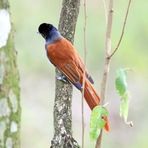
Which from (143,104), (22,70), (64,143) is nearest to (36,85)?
(22,70)

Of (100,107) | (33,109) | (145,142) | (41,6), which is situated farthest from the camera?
(41,6)

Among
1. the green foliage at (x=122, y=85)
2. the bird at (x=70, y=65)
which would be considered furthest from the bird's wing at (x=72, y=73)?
the green foliage at (x=122, y=85)

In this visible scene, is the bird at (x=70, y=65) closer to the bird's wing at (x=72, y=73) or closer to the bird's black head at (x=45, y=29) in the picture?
the bird's wing at (x=72, y=73)

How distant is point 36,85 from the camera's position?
7.16m

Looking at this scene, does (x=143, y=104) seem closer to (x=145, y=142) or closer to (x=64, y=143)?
(x=145, y=142)

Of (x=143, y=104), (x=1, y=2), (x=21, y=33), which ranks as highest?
(x=21, y=33)

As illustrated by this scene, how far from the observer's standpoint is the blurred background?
A: 21.9 ft

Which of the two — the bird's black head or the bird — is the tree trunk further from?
the bird's black head

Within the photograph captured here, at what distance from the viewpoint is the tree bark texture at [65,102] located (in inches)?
113

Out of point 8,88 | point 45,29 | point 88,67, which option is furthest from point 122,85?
point 88,67

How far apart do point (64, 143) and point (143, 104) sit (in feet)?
14.1

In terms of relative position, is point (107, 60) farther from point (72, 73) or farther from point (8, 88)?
point (72, 73)

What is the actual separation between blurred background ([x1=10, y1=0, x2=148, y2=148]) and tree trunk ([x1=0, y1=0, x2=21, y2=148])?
355 centimetres

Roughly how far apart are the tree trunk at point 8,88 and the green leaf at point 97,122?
0.34 metres
